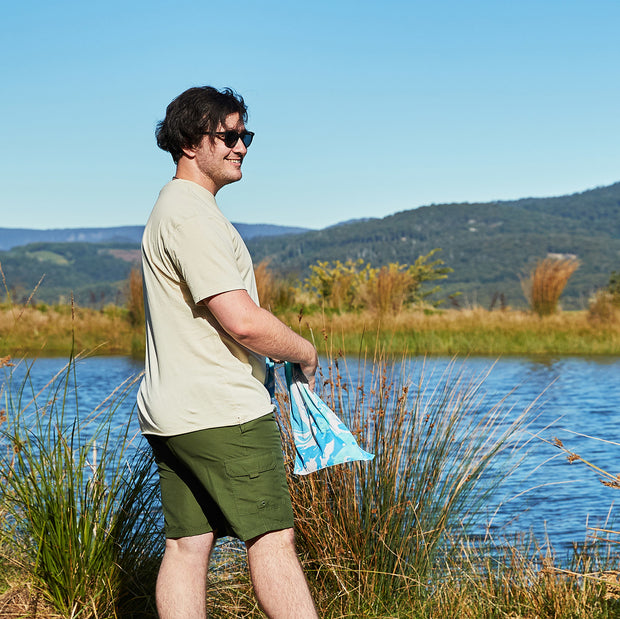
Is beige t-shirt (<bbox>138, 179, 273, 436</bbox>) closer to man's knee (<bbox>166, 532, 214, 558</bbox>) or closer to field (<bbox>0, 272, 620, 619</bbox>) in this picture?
man's knee (<bbox>166, 532, 214, 558</bbox>)

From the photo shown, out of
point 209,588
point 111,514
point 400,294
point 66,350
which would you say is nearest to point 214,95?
point 111,514

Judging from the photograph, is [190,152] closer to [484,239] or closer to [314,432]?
[314,432]

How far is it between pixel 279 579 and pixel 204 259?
2.34 feet

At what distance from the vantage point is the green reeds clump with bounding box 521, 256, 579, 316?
Answer: 47.6 feet

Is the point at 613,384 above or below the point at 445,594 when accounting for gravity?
below

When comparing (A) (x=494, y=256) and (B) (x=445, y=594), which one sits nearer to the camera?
(B) (x=445, y=594)

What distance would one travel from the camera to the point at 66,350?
15.5 m

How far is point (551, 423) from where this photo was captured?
10.9 ft

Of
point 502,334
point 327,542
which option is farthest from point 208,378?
point 502,334

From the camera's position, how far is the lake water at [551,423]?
4.54 meters

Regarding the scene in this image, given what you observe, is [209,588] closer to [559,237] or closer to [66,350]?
[66,350]

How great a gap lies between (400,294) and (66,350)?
601cm

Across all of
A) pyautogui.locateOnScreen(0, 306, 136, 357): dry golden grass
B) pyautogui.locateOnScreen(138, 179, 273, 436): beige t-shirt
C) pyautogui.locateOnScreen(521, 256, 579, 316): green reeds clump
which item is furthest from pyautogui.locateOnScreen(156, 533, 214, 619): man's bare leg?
pyautogui.locateOnScreen(521, 256, 579, 316): green reeds clump

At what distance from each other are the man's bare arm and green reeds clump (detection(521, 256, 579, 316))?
13.1 m
